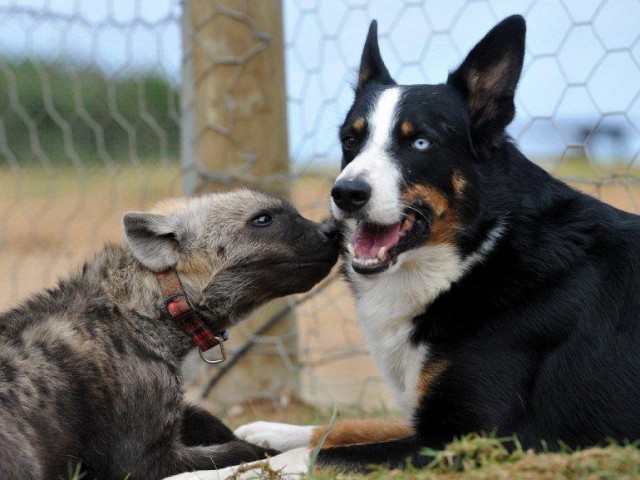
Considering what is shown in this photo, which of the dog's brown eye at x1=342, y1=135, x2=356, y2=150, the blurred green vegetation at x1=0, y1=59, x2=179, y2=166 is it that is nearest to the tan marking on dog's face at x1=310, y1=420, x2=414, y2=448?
the dog's brown eye at x1=342, y1=135, x2=356, y2=150

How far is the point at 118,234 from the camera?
9.09 meters

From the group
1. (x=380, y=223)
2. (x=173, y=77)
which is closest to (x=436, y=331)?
(x=380, y=223)

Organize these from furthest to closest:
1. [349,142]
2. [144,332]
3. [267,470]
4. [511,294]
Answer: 1. [144,332]
2. [349,142]
3. [511,294]
4. [267,470]

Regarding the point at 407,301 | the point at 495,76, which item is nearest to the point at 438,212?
the point at 407,301

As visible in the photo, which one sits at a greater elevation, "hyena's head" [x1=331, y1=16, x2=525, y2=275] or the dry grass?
"hyena's head" [x1=331, y1=16, x2=525, y2=275]

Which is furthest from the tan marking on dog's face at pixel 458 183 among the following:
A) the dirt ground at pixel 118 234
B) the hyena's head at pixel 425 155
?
the dirt ground at pixel 118 234

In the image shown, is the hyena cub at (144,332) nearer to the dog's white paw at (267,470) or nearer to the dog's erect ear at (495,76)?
the dog's white paw at (267,470)

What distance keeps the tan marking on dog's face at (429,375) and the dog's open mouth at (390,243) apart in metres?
0.35

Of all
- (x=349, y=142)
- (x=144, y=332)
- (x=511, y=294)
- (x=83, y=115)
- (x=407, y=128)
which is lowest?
(x=83, y=115)

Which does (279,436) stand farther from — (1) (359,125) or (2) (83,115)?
(2) (83,115)

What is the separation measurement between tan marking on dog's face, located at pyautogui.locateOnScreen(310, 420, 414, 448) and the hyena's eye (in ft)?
3.46

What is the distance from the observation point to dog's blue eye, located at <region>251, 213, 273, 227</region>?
13.4ft

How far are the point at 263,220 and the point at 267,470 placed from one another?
3.98ft

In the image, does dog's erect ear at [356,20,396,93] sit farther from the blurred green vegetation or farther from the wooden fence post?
the blurred green vegetation
